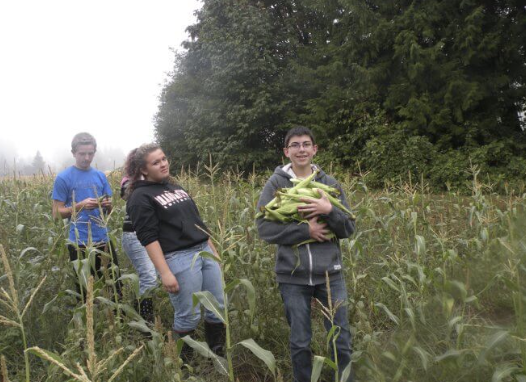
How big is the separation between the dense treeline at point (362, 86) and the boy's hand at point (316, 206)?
736 centimetres

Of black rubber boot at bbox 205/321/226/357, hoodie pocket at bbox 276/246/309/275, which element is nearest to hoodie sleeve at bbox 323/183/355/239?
hoodie pocket at bbox 276/246/309/275

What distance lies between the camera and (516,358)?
8.98 ft

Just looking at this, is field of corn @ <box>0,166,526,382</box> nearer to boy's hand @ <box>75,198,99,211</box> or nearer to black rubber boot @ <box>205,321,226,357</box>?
black rubber boot @ <box>205,321,226,357</box>

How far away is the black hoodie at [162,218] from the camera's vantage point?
2.96 metres

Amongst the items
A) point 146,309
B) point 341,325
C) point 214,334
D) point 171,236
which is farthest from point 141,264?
point 341,325

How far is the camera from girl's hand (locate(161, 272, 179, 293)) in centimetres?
290

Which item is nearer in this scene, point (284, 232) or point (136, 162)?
point (284, 232)

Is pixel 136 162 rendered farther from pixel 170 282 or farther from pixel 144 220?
pixel 170 282

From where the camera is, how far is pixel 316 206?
8.07 ft

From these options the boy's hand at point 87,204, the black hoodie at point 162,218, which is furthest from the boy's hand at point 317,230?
the boy's hand at point 87,204

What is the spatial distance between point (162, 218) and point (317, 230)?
3.87 ft

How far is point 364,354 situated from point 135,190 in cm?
206

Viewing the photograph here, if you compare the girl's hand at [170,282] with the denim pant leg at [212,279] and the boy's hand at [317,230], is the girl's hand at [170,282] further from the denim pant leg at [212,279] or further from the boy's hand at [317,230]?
the boy's hand at [317,230]

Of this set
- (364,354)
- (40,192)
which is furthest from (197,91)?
(364,354)
